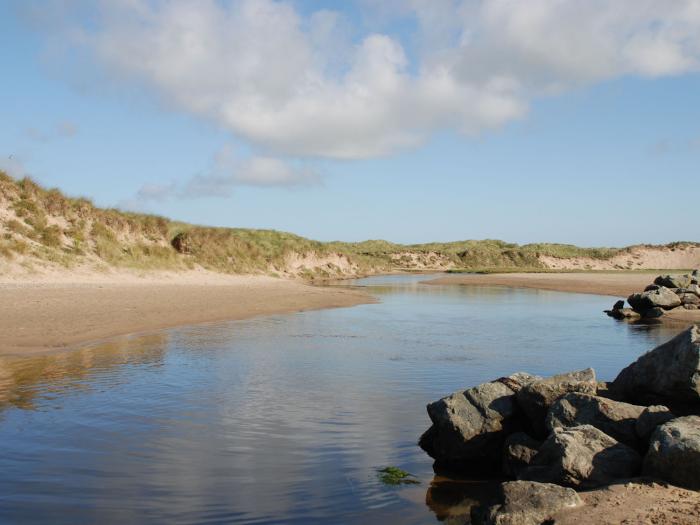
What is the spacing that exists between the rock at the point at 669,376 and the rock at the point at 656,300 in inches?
677

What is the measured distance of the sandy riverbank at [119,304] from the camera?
44.2 ft

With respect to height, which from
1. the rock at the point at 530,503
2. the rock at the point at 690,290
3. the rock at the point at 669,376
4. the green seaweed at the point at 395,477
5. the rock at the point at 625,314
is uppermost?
the rock at the point at 690,290

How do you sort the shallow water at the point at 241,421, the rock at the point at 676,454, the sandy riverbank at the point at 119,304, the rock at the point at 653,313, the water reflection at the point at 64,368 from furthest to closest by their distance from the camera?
the rock at the point at 653,313
the sandy riverbank at the point at 119,304
the water reflection at the point at 64,368
the shallow water at the point at 241,421
the rock at the point at 676,454

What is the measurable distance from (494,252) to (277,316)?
69038mm

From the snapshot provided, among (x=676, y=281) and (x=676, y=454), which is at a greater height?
(x=676, y=281)

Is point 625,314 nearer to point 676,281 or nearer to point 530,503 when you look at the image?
point 676,281

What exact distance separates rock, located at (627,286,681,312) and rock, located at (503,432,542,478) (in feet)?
61.2

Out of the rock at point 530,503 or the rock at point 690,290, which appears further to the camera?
the rock at point 690,290

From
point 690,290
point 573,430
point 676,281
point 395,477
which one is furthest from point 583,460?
point 676,281

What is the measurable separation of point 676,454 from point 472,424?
2146mm

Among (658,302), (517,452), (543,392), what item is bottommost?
(517,452)

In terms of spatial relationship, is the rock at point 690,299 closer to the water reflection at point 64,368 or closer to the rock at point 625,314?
the rock at point 625,314

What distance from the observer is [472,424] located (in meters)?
6.49

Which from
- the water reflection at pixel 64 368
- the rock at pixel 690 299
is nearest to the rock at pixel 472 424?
the water reflection at pixel 64 368
